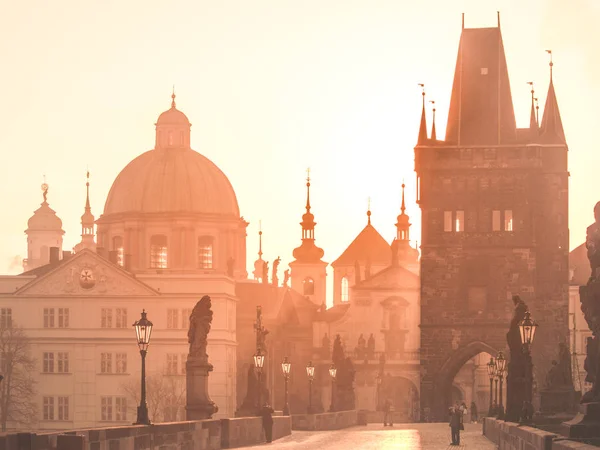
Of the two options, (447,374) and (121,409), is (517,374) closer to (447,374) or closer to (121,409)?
(447,374)

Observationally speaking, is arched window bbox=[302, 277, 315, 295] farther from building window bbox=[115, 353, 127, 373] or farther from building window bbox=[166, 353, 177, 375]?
building window bbox=[115, 353, 127, 373]

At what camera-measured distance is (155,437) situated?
37812 millimetres

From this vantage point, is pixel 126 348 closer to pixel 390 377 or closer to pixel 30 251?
pixel 390 377

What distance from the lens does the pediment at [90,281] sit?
130625 millimetres

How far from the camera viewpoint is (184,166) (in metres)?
146

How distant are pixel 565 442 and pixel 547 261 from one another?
93.8 metres

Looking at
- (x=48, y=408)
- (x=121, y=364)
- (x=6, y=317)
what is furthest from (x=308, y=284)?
(x=48, y=408)

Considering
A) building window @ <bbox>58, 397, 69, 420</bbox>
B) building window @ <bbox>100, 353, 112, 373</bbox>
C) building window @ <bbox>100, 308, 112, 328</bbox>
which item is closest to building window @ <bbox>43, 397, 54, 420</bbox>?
building window @ <bbox>58, 397, 69, 420</bbox>

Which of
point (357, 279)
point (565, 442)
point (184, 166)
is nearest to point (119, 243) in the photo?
point (184, 166)

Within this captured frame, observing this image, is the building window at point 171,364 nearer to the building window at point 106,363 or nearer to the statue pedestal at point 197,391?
the building window at point 106,363

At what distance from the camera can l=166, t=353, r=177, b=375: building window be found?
126562 millimetres

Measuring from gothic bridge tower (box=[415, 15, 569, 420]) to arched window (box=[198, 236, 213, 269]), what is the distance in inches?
1179

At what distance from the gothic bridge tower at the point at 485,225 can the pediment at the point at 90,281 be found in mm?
24014

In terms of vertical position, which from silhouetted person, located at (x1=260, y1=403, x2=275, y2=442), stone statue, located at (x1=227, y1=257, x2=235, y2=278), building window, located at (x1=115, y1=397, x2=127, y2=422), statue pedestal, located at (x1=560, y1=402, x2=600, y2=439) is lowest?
building window, located at (x1=115, y1=397, x2=127, y2=422)
